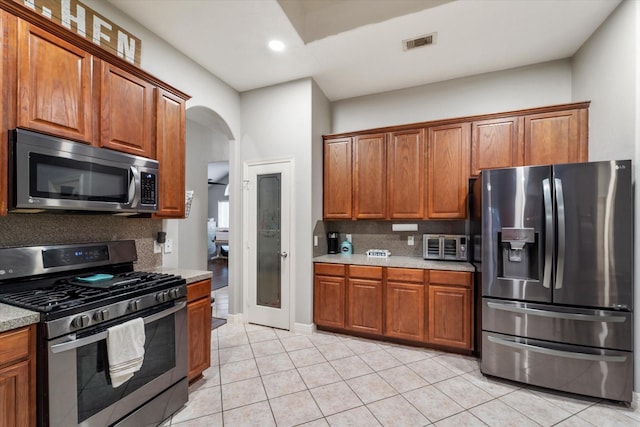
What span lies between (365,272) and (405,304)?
544mm

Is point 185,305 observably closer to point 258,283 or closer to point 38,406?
point 38,406

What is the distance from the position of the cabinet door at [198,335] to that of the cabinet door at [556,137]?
3.44 m

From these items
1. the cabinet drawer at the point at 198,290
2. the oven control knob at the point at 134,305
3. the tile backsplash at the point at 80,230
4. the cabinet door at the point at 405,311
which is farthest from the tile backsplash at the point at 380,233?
the oven control knob at the point at 134,305

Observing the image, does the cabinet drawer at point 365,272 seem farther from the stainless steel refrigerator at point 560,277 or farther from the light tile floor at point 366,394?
the stainless steel refrigerator at point 560,277

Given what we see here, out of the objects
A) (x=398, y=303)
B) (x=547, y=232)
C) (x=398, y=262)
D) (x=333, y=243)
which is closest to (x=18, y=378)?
(x=398, y=303)

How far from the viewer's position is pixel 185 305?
2082 millimetres

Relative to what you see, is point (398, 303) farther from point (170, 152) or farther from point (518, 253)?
point (170, 152)

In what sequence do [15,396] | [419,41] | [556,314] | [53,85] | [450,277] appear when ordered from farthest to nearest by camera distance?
[450,277], [419,41], [556,314], [53,85], [15,396]

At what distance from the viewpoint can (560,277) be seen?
7.45 ft

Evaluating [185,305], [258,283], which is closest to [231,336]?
[258,283]

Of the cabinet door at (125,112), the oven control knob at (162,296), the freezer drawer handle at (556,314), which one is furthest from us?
the freezer drawer handle at (556,314)

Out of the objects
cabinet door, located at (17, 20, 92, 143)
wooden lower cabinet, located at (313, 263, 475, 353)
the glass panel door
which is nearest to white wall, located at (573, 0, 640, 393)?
wooden lower cabinet, located at (313, 263, 475, 353)

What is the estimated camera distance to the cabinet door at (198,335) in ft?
7.36

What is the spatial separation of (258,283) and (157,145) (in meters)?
2.13
